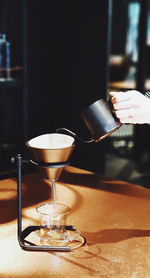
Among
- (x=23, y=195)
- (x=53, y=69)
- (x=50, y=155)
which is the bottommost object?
(x=23, y=195)

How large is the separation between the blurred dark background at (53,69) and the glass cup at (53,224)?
6.40 feet

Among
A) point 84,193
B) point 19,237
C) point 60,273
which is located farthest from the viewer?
point 84,193

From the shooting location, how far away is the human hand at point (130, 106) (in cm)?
109

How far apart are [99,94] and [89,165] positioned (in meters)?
0.64

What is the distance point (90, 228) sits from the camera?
1.24 m

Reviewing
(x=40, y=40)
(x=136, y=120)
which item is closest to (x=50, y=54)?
(x=40, y=40)

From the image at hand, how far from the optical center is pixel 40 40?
10.9ft

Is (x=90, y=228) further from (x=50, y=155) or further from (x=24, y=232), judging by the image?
(x=50, y=155)

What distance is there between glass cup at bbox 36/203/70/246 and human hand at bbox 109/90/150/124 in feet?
1.06

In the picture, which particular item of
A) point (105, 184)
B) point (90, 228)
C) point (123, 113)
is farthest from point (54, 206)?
point (105, 184)

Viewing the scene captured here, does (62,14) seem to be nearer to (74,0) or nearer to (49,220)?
(74,0)

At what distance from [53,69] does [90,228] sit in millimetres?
2394

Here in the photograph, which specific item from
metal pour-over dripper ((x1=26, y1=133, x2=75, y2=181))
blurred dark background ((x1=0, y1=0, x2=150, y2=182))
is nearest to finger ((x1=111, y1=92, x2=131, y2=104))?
metal pour-over dripper ((x1=26, y1=133, x2=75, y2=181))

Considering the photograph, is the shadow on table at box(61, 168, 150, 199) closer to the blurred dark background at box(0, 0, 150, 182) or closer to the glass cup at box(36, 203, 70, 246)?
the glass cup at box(36, 203, 70, 246)
